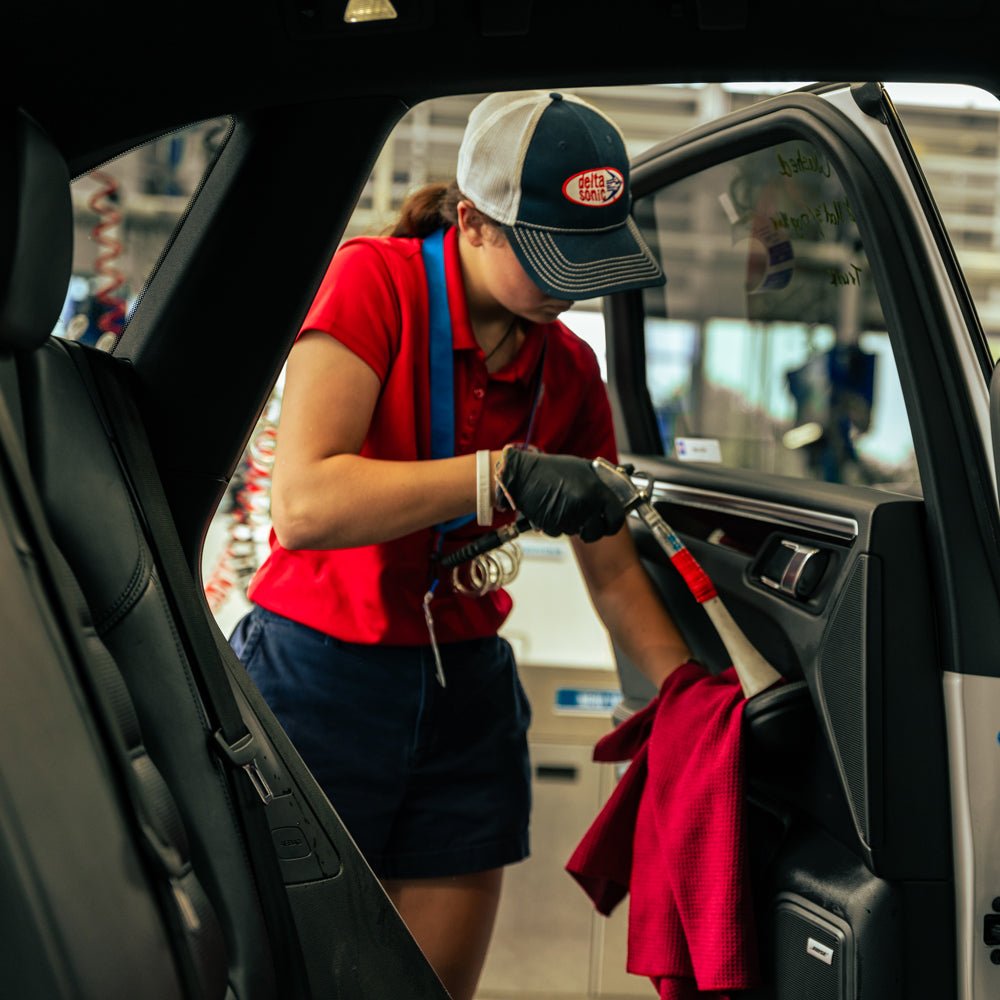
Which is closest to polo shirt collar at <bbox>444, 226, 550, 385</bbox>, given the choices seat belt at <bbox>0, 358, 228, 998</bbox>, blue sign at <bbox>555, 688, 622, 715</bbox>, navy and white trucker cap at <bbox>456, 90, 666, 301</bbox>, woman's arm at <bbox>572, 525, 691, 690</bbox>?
navy and white trucker cap at <bbox>456, 90, 666, 301</bbox>

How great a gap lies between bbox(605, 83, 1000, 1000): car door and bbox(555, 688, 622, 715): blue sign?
1.09 meters

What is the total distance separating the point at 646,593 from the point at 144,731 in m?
1.01

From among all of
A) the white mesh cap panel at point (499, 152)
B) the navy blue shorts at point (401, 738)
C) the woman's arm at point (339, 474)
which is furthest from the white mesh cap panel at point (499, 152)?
the navy blue shorts at point (401, 738)

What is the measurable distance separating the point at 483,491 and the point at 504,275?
287mm

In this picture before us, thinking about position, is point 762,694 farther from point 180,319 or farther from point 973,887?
point 180,319

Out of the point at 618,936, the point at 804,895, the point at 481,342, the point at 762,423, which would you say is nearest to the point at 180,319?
the point at 481,342

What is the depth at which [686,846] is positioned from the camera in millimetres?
1462

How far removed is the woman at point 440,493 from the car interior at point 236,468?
0.29 metres

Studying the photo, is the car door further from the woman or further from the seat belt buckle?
the seat belt buckle

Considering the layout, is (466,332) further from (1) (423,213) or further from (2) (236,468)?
(2) (236,468)

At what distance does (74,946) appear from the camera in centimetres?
70

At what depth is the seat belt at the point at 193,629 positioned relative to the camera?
3.05 feet

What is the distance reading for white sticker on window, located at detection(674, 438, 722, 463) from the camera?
1955mm

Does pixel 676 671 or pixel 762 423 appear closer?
pixel 676 671
